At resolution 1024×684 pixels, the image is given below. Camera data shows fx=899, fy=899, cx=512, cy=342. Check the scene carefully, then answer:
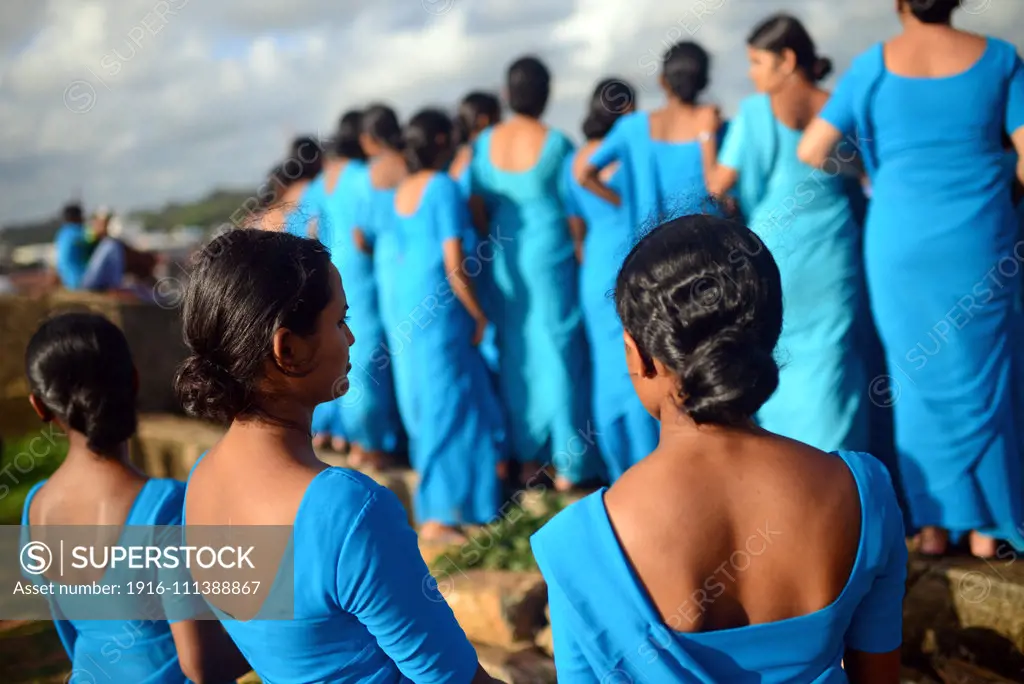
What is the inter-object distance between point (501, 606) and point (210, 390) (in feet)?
5.83

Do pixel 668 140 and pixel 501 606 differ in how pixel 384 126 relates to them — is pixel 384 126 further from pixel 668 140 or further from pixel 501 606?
pixel 501 606

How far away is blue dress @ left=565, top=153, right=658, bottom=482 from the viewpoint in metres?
4.02

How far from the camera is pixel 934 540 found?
282cm

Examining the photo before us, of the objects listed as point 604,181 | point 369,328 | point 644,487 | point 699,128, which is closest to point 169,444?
point 369,328

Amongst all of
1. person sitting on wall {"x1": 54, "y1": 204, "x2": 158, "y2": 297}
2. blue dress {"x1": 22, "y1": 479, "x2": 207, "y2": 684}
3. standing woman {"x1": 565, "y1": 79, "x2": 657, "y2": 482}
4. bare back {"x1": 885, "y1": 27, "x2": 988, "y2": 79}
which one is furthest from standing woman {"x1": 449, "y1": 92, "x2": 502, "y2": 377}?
person sitting on wall {"x1": 54, "y1": 204, "x2": 158, "y2": 297}

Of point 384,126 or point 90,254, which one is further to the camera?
point 90,254

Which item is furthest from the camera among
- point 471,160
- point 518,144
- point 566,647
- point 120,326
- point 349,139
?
point 120,326

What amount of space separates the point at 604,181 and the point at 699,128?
1.78ft

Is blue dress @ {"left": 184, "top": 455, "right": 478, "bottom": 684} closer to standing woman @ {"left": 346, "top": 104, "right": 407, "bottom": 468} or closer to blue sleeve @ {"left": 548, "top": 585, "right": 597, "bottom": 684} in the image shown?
blue sleeve @ {"left": 548, "top": 585, "right": 597, "bottom": 684}

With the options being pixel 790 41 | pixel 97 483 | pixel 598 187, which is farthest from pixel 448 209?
pixel 97 483

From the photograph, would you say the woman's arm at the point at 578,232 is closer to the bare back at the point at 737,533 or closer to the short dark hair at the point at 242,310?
the short dark hair at the point at 242,310

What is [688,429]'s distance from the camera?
47.4 inches

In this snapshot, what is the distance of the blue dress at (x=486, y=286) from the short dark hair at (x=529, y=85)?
1.30ft

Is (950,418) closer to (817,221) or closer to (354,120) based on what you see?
(817,221)
